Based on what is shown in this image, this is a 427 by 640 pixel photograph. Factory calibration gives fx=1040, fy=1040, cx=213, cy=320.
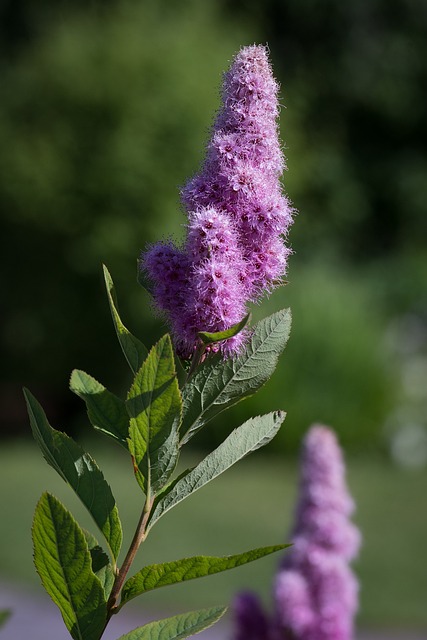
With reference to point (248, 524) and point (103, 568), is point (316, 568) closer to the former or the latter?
point (103, 568)

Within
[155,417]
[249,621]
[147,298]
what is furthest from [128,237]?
[155,417]

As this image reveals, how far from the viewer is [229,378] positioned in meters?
1.08

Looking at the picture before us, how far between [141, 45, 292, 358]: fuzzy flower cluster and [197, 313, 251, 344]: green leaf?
0.15 ft

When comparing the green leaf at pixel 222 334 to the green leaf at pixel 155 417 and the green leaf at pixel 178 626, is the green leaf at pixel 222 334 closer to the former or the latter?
the green leaf at pixel 155 417

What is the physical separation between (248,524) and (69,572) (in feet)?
28.7

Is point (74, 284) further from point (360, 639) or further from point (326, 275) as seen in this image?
point (360, 639)

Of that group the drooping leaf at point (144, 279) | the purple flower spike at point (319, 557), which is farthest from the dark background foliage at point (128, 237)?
the drooping leaf at point (144, 279)

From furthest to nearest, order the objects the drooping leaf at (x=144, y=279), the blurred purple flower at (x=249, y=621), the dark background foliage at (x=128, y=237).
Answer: the dark background foliage at (x=128, y=237) < the blurred purple flower at (x=249, y=621) < the drooping leaf at (x=144, y=279)

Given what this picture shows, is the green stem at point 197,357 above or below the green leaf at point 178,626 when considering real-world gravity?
above

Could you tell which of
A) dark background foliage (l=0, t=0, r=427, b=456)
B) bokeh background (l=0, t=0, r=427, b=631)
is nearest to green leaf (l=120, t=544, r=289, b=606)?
bokeh background (l=0, t=0, r=427, b=631)

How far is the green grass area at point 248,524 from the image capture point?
7.71 metres

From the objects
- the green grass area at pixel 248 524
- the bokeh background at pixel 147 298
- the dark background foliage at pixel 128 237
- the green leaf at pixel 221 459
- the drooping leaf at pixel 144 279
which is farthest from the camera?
the dark background foliage at pixel 128 237

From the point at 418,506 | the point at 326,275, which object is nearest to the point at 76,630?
the point at 418,506

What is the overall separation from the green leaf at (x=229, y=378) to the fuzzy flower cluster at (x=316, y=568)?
1.54 metres
